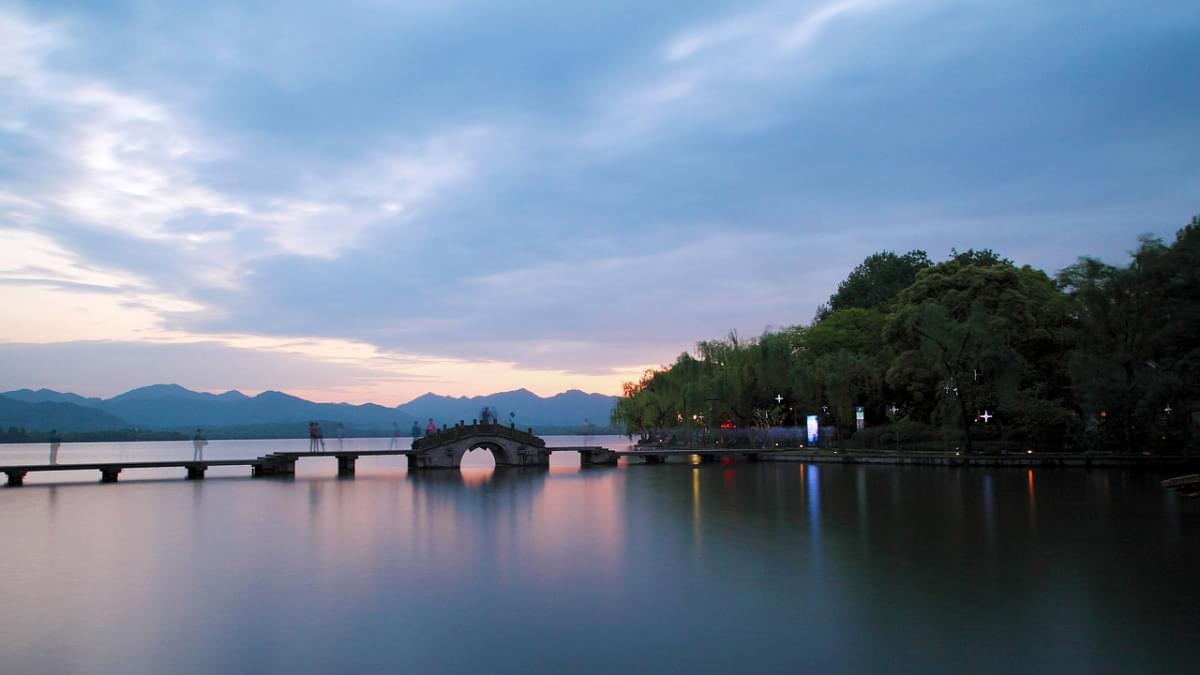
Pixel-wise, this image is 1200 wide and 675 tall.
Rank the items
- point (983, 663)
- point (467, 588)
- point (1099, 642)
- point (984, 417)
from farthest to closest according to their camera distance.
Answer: point (984, 417) < point (467, 588) < point (1099, 642) < point (983, 663)

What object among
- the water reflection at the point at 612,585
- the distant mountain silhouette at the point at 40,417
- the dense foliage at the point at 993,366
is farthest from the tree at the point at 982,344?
the distant mountain silhouette at the point at 40,417

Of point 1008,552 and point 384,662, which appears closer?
point 384,662

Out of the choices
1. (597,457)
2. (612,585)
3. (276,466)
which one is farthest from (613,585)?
(597,457)

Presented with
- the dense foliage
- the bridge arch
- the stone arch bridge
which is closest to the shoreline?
the dense foliage

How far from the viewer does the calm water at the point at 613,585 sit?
403 inches

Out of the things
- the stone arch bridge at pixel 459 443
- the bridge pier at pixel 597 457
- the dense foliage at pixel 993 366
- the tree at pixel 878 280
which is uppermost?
the tree at pixel 878 280

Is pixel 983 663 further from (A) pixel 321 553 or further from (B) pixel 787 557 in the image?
(A) pixel 321 553

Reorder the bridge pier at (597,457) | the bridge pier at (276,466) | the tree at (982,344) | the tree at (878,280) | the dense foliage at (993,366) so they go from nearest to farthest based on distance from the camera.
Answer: the dense foliage at (993,366) < the tree at (982,344) < the bridge pier at (276,466) < the bridge pier at (597,457) < the tree at (878,280)

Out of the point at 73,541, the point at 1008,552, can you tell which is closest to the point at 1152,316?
the point at 1008,552

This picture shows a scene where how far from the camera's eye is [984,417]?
43406 millimetres

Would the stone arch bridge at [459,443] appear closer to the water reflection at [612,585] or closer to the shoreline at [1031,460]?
the shoreline at [1031,460]

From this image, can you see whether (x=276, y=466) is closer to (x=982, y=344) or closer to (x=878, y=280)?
(x=982, y=344)

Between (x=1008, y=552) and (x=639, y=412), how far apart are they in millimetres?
57665

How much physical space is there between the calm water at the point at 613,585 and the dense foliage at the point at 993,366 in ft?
30.3
